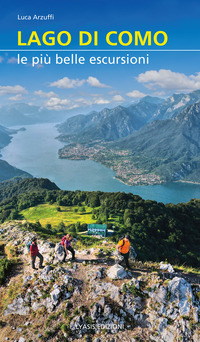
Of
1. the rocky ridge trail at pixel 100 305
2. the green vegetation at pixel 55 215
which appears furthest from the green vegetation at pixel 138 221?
the rocky ridge trail at pixel 100 305

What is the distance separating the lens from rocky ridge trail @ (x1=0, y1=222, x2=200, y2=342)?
29.2 ft

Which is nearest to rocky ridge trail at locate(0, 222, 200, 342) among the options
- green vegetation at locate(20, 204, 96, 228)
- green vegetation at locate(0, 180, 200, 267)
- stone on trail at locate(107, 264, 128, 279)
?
stone on trail at locate(107, 264, 128, 279)

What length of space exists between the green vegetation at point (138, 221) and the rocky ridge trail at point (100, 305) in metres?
12.0

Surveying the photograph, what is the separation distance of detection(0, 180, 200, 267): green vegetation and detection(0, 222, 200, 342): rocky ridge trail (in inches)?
472

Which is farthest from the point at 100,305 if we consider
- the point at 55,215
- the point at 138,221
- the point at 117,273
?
the point at 55,215

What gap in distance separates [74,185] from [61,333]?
154582mm

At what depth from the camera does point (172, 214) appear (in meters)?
42.2

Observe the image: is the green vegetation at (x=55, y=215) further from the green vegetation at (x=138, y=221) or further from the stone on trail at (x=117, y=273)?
the stone on trail at (x=117, y=273)

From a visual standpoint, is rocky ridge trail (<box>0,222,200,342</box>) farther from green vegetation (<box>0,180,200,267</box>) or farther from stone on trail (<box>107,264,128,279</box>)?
green vegetation (<box>0,180,200,267</box>)

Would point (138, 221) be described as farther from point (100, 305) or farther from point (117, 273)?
point (100, 305)

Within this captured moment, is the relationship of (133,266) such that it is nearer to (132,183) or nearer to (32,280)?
(32,280)

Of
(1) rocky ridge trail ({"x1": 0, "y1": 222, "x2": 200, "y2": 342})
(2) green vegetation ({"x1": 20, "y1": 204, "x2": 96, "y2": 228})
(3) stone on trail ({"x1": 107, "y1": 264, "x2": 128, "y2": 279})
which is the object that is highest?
(3) stone on trail ({"x1": 107, "y1": 264, "x2": 128, "y2": 279})

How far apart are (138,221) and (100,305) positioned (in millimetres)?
30055

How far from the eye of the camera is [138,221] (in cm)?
3862
